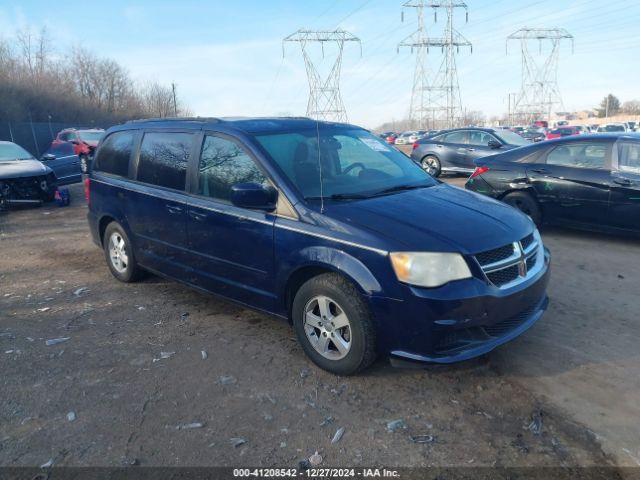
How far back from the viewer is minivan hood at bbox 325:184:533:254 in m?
3.33

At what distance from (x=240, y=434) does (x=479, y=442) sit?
138 cm

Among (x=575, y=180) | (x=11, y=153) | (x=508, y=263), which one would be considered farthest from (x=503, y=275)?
(x=11, y=153)

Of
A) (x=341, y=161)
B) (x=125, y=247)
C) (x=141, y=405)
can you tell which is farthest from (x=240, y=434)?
(x=125, y=247)

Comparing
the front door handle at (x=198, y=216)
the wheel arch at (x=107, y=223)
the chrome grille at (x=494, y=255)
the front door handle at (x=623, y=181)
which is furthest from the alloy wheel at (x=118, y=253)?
the front door handle at (x=623, y=181)

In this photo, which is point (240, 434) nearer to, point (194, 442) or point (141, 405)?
point (194, 442)

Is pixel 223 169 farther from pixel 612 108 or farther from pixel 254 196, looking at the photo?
pixel 612 108

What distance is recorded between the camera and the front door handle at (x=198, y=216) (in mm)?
4398

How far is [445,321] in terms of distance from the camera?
3195 millimetres

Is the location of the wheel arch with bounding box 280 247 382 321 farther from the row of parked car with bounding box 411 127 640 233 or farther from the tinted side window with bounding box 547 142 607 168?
the tinted side window with bounding box 547 142 607 168

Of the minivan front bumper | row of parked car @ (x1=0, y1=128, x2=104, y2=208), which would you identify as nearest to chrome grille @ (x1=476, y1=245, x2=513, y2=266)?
the minivan front bumper

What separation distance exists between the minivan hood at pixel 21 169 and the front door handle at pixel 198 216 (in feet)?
27.2

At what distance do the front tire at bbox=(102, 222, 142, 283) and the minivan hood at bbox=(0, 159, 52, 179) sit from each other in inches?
248

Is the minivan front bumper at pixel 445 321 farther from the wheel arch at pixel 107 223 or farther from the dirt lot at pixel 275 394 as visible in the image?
the wheel arch at pixel 107 223

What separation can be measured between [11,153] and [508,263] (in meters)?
12.0
